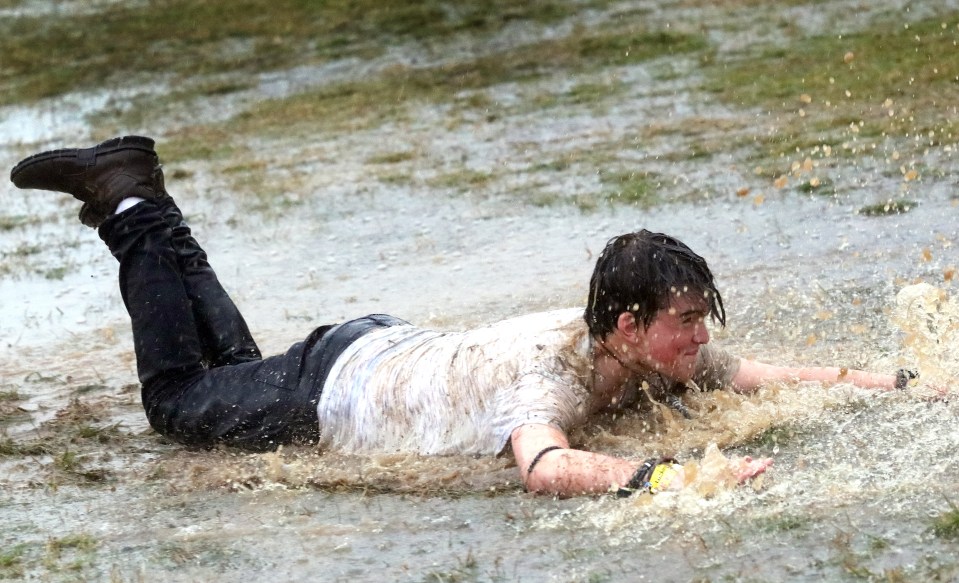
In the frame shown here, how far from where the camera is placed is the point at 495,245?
8.59m

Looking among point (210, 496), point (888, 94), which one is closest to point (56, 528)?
point (210, 496)

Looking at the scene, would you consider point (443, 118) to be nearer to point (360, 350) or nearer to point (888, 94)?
point (888, 94)

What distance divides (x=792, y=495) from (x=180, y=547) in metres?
1.80

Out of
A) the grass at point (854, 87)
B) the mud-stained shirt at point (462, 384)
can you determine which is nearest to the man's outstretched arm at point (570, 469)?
the mud-stained shirt at point (462, 384)

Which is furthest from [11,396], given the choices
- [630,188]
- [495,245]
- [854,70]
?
[854,70]

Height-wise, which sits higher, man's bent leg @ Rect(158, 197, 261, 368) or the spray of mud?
man's bent leg @ Rect(158, 197, 261, 368)

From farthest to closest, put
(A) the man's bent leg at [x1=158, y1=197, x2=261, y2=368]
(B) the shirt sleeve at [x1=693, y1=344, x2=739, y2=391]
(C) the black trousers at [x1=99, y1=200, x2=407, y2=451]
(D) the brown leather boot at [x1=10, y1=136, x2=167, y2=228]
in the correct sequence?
(D) the brown leather boot at [x1=10, y1=136, x2=167, y2=228] → (A) the man's bent leg at [x1=158, y1=197, x2=261, y2=368] → (C) the black trousers at [x1=99, y1=200, x2=407, y2=451] → (B) the shirt sleeve at [x1=693, y1=344, x2=739, y2=391]

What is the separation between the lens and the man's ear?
15.3ft

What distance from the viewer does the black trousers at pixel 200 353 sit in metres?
5.32

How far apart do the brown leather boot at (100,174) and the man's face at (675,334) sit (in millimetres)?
2362

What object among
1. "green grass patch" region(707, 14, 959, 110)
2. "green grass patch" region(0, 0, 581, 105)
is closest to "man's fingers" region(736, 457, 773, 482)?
"green grass patch" region(707, 14, 959, 110)

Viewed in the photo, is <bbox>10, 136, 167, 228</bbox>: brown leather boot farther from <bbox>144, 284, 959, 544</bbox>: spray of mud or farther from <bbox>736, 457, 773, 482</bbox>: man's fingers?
<bbox>736, 457, 773, 482</bbox>: man's fingers

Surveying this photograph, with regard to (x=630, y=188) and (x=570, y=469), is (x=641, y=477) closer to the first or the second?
(x=570, y=469)

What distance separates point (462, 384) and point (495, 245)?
3803mm
